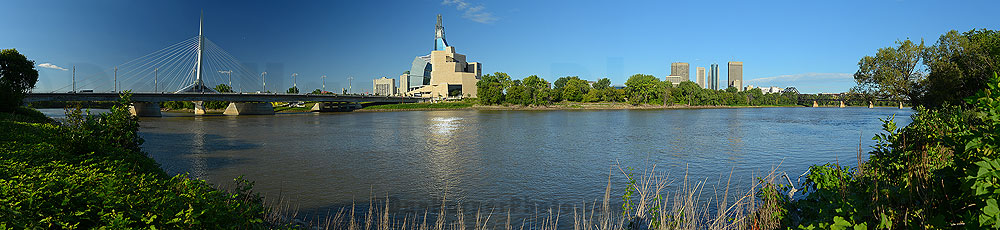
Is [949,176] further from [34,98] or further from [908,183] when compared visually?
[34,98]

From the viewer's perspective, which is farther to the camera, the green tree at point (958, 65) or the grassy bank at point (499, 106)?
the grassy bank at point (499, 106)

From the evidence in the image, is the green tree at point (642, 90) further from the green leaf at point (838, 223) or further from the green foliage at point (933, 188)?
the green leaf at point (838, 223)

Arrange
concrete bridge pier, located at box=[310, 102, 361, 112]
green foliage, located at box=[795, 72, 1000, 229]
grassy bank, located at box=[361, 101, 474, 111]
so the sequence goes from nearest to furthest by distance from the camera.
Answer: green foliage, located at box=[795, 72, 1000, 229], concrete bridge pier, located at box=[310, 102, 361, 112], grassy bank, located at box=[361, 101, 474, 111]

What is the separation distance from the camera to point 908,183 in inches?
216

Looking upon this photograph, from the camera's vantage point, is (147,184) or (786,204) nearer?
(147,184)

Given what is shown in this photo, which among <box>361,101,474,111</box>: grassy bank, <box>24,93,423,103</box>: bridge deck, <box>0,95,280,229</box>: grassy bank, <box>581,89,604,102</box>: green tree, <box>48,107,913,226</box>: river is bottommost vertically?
<box>48,107,913,226</box>: river

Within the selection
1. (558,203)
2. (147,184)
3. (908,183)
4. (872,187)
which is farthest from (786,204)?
(147,184)

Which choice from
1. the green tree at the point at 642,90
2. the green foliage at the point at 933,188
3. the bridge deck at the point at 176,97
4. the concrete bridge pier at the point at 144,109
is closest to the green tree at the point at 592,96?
the green tree at the point at 642,90

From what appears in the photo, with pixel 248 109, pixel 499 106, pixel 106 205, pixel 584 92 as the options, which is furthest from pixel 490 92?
pixel 106 205

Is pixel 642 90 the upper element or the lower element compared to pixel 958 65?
upper

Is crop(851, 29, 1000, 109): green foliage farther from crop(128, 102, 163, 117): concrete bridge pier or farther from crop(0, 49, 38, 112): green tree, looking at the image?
crop(128, 102, 163, 117): concrete bridge pier

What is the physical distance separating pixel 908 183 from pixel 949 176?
642mm

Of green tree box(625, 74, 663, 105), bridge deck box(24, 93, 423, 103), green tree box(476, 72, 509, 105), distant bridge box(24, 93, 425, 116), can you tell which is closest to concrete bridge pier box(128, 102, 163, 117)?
distant bridge box(24, 93, 425, 116)

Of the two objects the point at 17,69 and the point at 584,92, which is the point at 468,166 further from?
the point at 584,92
